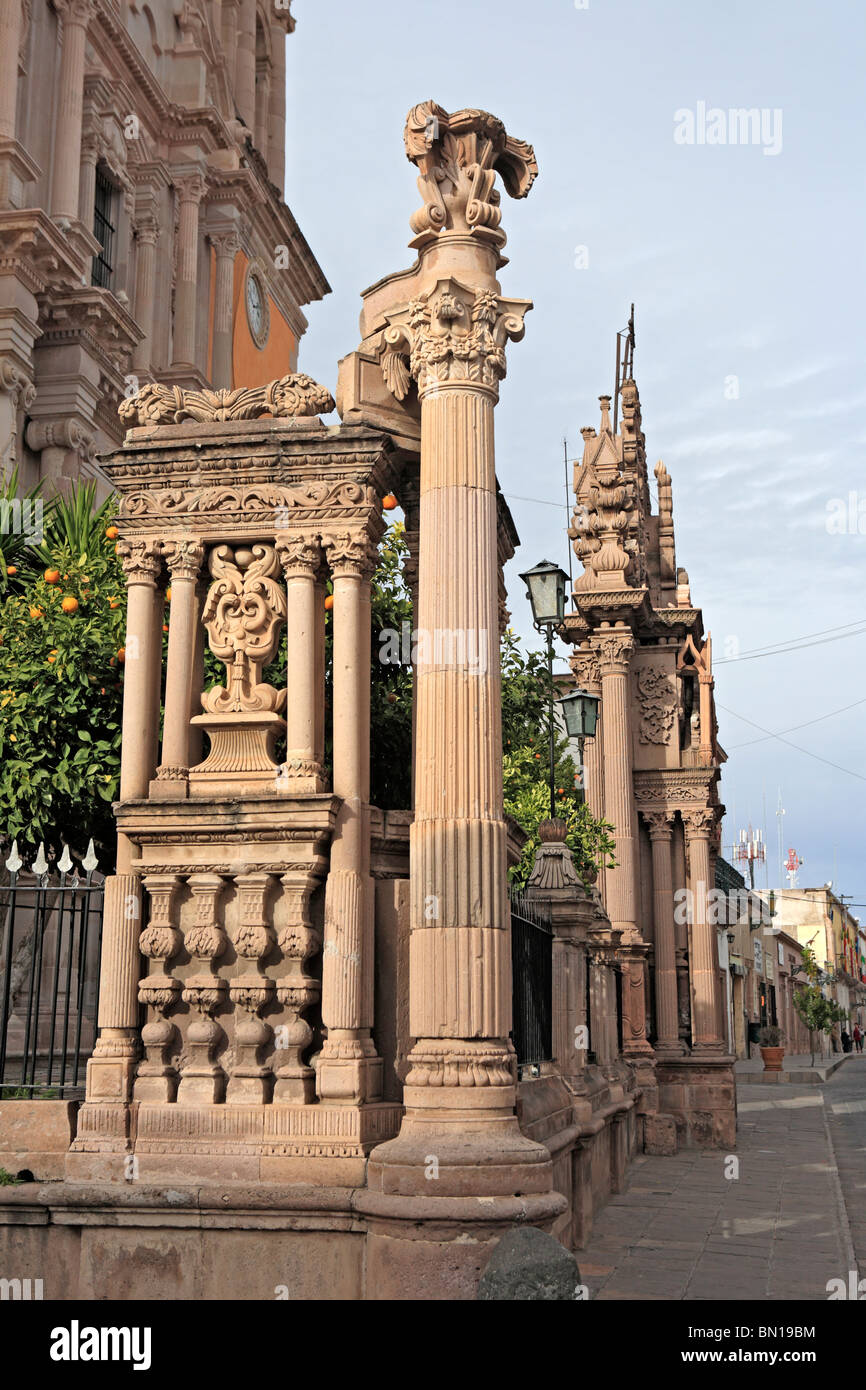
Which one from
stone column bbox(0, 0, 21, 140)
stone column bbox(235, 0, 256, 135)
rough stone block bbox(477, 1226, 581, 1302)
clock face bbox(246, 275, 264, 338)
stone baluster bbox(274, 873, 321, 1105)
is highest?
stone column bbox(235, 0, 256, 135)

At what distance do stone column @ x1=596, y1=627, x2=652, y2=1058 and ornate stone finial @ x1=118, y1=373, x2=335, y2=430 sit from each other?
39.8ft

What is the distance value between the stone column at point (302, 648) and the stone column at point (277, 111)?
30821 mm

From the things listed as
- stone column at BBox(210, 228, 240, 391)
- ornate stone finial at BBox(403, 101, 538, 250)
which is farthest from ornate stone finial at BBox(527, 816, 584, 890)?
stone column at BBox(210, 228, 240, 391)

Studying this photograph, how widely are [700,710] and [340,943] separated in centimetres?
1589

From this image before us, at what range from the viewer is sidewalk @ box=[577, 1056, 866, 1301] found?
30.3ft

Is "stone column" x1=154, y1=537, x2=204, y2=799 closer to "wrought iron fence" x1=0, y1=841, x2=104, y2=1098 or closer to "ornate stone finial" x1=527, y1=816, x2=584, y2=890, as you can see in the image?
"wrought iron fence" x1=0, y1=841, x2=104, y2=1098

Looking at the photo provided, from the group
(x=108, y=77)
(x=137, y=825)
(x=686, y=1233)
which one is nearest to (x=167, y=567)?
(x=137, y=825)

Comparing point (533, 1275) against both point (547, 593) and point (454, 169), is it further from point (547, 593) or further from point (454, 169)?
point (547, 593)

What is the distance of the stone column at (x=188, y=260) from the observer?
94.6 feet

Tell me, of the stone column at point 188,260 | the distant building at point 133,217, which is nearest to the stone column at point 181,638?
the distant building at point 133,217

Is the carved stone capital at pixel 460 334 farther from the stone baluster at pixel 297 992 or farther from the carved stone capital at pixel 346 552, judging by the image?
the stone baluster at pixel 297 992

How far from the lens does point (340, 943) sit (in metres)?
7.49

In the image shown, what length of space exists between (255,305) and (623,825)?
19.4 meters
